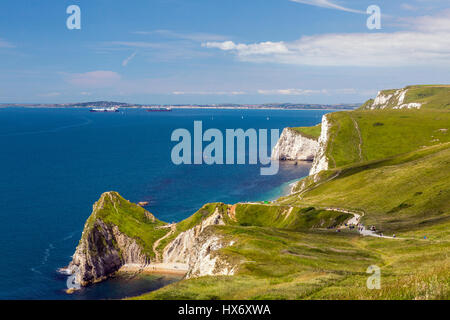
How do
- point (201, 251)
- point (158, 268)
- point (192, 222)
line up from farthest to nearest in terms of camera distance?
point (192, 222) → point (158, 268) → point (201, 251)

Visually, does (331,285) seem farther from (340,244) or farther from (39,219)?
(39,219)

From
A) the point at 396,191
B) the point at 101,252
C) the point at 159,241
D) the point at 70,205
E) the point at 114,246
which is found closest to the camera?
the point at 101,252

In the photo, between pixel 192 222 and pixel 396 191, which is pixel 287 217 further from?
pixel 396 191

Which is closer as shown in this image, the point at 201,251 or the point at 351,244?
the point at 201,251

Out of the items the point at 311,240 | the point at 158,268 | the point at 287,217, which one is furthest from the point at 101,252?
the point at 311,240

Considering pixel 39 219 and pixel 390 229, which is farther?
pixel 39 219
